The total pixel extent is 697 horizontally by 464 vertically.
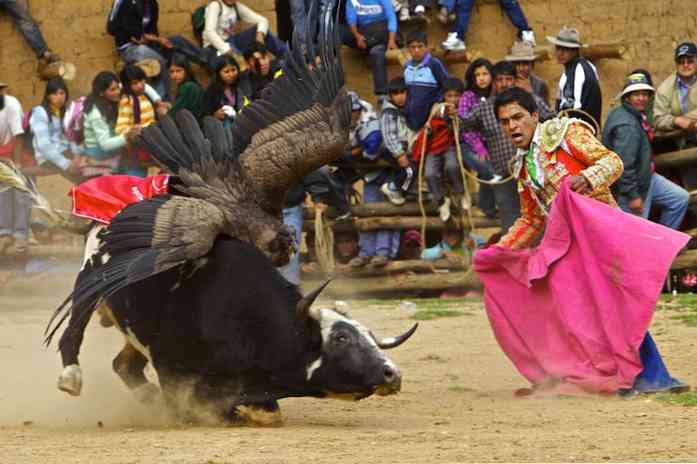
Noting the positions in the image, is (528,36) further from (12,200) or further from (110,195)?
(110,195)

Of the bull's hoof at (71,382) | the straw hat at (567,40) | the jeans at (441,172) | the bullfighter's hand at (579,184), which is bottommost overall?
the bull's hoof at (71,382)

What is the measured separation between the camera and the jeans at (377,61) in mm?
14812

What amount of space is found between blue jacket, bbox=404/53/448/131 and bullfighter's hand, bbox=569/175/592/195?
5.34m

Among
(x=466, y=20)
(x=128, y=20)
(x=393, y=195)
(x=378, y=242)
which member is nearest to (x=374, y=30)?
(x=466, y=20)

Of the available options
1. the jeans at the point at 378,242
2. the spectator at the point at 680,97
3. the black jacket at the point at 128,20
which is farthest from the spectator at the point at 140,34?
the spectator at the point at 680,97

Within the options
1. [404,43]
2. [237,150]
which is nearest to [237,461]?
[237,150]

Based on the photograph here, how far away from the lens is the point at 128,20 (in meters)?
15.1

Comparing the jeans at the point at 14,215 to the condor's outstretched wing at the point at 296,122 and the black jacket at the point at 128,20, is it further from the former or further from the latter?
the condor's outstretched wing at the point at 296,122

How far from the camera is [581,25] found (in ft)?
51.5

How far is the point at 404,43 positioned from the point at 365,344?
7639 mm

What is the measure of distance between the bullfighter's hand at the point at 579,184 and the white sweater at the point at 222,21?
644 cm

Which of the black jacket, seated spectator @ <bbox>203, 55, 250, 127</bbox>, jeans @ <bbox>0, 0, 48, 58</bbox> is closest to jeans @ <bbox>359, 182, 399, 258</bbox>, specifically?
seated spectator @ <bbox>203, 55, 250, 127</bbox>

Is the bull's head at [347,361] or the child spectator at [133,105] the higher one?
the child spectator at [133,105]

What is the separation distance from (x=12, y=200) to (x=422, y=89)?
143 inches
